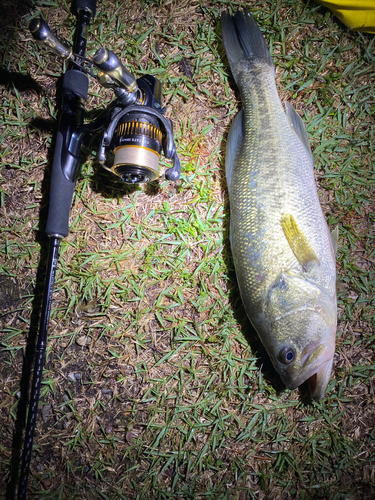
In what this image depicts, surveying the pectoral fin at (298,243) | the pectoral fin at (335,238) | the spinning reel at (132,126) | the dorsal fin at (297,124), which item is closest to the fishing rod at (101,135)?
the spinning reel at (132,126)

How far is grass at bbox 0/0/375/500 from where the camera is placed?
251 cm

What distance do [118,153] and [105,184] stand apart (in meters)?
0.74

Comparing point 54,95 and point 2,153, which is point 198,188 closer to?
point 54,95

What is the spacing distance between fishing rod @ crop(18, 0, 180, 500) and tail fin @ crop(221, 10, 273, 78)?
0.84 meters

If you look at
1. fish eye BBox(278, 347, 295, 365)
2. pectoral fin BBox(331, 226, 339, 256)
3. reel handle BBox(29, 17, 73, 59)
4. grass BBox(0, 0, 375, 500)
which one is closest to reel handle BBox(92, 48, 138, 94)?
reel handle BBox(29, 17, 73, 59)

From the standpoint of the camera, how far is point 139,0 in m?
2.83

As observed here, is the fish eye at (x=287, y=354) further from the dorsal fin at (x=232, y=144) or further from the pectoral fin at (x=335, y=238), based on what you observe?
the dorsal fin at (x=232, y=144)

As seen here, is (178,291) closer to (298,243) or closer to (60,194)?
(298,243)

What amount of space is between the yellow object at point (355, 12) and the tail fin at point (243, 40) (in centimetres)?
68

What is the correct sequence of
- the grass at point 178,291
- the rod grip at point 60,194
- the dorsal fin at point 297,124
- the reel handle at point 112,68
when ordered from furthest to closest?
the dorsal fin at point 297,124 < the grass at point 178,291 < the rod grip at point 60,194 < the reel handle at point 112,68

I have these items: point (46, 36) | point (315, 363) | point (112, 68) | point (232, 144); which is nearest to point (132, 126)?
point (112, 68)

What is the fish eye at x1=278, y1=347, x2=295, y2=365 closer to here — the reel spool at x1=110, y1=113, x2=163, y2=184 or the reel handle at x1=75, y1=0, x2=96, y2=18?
the reel spool at x1=110, y1=113, x2=163, y2=184

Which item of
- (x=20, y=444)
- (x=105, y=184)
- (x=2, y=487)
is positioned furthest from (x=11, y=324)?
(x=105, y=184)

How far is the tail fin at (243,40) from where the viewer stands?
266cm
